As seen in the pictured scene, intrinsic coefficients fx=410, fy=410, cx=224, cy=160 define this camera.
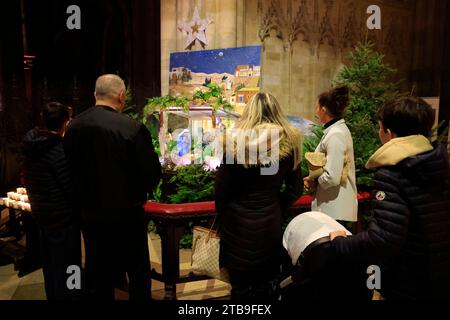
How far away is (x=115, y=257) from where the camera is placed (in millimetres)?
2711

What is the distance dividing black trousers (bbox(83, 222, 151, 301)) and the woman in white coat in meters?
1.34

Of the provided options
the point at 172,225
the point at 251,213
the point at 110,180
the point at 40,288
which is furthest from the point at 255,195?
the point at 40,288

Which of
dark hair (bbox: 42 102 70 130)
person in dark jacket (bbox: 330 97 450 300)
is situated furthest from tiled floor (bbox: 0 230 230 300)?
person in dark jacket (bbox: 330 97 450 300)

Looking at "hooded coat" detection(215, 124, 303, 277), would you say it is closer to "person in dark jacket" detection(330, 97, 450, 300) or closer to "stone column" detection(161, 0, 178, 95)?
"person in dark jacket" detection(330, 97, 450, 300)

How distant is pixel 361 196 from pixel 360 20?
4.61 m

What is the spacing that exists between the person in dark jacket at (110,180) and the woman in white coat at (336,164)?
1.23 meters

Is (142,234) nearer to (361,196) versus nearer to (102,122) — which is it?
(102,122)

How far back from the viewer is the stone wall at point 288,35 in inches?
242

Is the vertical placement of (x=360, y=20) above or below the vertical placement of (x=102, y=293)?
above

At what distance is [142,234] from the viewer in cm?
280

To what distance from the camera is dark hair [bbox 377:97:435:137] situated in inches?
72.8

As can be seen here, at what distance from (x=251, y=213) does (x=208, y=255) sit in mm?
483

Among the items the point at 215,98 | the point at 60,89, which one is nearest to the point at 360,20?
the point at 215,98

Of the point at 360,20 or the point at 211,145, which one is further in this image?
the point at 360,20
